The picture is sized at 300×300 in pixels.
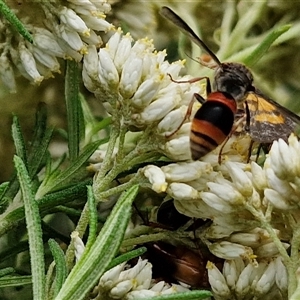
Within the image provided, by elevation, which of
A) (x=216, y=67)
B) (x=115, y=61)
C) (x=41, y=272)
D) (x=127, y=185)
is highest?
(x=216, y=67)

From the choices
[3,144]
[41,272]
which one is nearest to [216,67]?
[3,144]

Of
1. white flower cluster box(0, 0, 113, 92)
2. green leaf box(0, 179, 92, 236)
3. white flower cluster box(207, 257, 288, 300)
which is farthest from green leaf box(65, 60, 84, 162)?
white flower cluster box(207, 257, 288, 300)

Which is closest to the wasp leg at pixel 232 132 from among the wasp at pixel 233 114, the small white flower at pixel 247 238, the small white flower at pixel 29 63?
the wasp at pixel 233 114

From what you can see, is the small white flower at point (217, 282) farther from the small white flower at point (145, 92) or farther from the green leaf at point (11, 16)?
the green leaf at point (11, 16)

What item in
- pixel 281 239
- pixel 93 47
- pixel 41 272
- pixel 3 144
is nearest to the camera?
pixel 41 272

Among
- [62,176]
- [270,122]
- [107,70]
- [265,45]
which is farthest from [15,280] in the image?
[265,45]

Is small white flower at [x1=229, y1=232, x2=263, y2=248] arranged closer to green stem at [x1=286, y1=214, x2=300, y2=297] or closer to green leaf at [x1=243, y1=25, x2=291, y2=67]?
green stem at [x1=286, y1=214, x2=300, y2=297]

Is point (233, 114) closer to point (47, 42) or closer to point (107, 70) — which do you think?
point (107, 70)

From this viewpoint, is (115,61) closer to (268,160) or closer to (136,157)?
(136,157)
